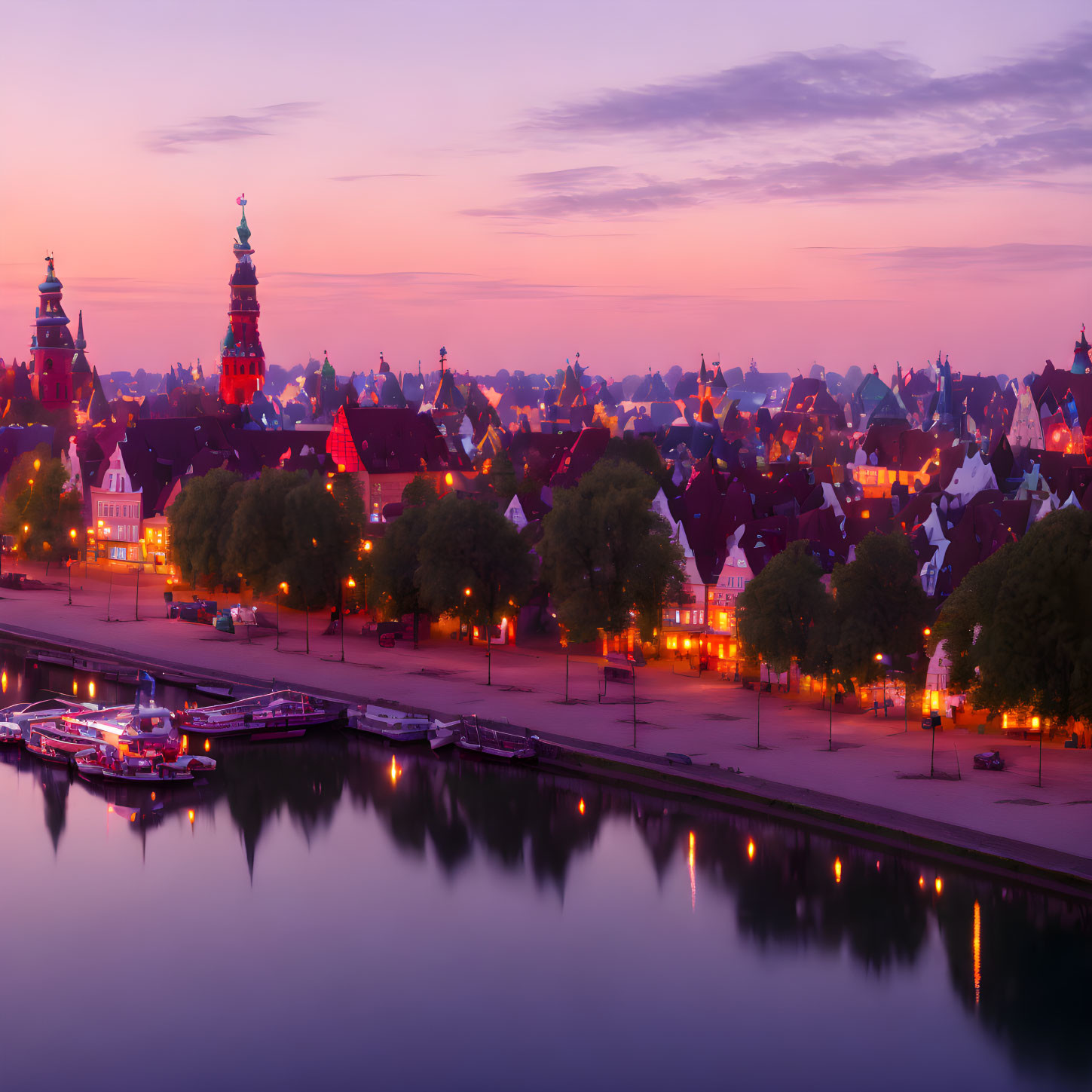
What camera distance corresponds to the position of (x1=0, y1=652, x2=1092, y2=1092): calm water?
35188 mm

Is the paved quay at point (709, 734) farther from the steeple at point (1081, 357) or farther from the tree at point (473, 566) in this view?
the steeple at point (1081, 357)

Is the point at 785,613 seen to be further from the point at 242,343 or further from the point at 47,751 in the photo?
the point at 242,343

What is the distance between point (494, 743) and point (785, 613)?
12732 mm

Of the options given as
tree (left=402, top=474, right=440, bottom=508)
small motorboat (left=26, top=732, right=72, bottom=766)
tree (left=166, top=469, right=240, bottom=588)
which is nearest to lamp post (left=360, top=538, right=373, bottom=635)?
tree (left=166, top=469, right=240, bottom=588)

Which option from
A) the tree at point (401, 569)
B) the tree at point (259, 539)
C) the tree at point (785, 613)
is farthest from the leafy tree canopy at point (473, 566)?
the tree at point (785, 613)

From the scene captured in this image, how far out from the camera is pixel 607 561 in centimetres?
7044

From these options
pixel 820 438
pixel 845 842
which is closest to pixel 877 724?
pixel 845 842

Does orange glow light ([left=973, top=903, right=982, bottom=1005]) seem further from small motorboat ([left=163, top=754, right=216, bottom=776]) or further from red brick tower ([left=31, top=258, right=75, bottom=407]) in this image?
red brick tower ([left=31, top=258, right=75, bottom=407])

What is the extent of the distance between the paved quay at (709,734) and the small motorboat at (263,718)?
2.24 meters

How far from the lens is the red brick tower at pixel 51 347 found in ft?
575

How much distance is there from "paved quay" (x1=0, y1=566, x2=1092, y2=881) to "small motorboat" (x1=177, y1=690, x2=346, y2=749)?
2.24 metres

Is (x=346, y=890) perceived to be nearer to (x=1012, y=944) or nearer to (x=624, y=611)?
(x=1012, y=944)

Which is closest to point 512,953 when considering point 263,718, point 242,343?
point 263,718

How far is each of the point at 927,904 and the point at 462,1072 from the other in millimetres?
14845
